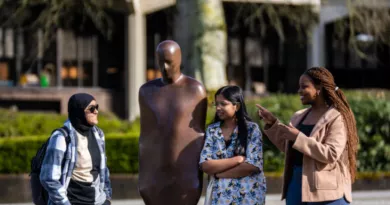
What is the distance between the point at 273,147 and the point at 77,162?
23.6 feet

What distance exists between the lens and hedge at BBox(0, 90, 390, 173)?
40.3 ft

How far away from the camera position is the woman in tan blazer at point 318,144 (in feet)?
17.4

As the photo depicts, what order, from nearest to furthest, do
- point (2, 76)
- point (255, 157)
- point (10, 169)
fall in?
point (255, 157) → point (10, 169) → point (2, 76)

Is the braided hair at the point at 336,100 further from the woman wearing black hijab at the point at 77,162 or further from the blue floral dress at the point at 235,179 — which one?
the woman wearing black hijab at the point at 77,162

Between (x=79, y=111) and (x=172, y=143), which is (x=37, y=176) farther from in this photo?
(x=172, y=143)

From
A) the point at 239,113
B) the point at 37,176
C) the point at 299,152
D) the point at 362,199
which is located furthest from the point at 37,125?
the point at 299,152

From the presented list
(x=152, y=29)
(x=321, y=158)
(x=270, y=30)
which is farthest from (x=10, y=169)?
(x=270, y=30)

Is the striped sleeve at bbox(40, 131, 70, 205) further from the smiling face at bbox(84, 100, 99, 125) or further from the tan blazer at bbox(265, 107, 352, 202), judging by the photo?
the tan blazer at bbox(265, 107, 352, 202)

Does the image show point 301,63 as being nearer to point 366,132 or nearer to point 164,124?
point 366,132

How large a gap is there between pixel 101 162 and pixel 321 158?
1.63 meters

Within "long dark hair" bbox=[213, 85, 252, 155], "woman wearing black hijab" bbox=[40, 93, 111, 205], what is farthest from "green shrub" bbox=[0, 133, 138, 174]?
"long dark hair" bbox=[213, 85, 252, 155]

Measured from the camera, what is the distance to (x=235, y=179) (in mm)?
5547

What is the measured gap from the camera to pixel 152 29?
24219 millimetres

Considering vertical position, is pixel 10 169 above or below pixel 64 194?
below
